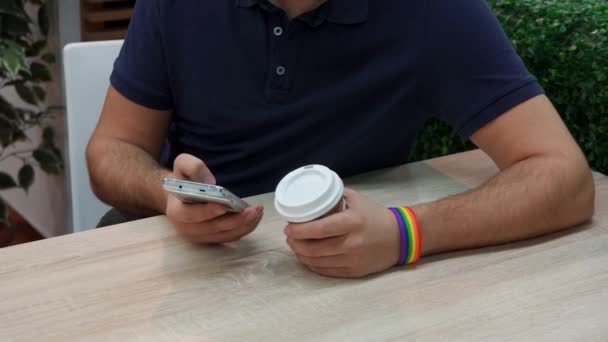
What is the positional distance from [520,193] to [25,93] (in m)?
2.02

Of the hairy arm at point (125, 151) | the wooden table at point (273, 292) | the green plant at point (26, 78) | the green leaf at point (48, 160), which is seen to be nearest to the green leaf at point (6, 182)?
the green plant at point (26, 78)

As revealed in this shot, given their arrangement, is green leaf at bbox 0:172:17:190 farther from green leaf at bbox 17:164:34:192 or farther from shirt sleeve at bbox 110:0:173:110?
shirt sleeve at bbox 110:0:173:110

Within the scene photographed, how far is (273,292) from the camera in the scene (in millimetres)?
1035

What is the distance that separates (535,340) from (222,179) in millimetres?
806

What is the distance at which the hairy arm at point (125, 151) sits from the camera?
4.79 ft

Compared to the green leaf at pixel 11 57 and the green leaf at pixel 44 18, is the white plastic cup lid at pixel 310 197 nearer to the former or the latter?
the green leaf at pixel 11 57

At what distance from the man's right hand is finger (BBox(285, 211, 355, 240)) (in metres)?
0.08

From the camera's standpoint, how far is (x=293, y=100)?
1.46 m

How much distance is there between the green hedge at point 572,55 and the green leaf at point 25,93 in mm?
1705

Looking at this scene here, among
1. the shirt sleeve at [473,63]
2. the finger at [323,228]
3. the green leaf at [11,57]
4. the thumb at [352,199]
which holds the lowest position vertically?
the green leaf at [11,57]

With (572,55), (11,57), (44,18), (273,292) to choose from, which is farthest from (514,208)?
(44,18)

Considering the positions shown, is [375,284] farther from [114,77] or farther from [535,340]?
[114,77]

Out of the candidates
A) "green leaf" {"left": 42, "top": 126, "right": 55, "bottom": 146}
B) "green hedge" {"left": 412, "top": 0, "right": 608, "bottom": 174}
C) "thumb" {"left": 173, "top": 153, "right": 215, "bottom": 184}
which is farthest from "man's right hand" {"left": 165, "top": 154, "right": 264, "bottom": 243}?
"green leaf" {"left": 42, "top": 126, "right": 55, "bottom": 146}

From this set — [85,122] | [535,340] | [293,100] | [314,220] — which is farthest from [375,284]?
[85,122]
